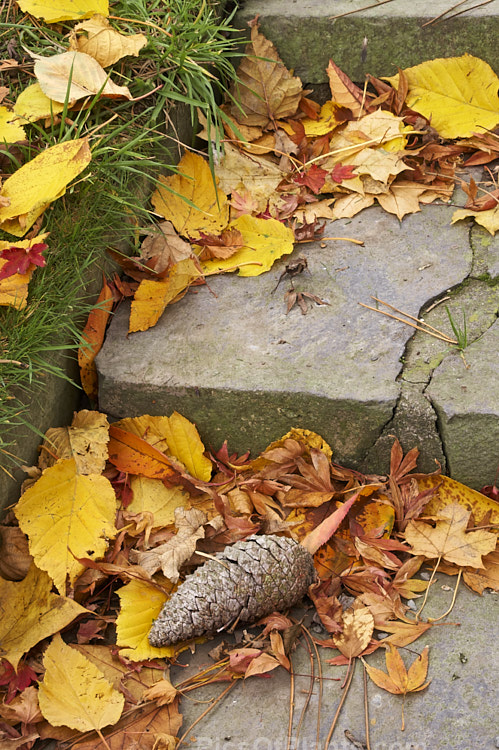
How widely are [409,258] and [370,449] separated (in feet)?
2.03

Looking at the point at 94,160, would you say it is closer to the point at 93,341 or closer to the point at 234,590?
the point at 93,341

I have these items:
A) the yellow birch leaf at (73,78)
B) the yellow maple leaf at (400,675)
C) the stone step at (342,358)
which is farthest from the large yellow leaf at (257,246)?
the yellow maple leaf at (400,675)

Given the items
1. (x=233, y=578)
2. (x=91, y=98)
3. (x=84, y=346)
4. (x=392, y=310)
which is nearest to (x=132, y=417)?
(x=84, y=346)

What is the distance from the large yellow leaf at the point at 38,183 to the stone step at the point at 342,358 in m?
0.43

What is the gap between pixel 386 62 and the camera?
2377mm

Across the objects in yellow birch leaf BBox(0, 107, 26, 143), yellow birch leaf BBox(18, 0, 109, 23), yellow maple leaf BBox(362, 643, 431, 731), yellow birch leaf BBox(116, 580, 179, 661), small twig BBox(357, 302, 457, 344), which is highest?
yellow birch leaf BBox(18, 0, 109, 23)

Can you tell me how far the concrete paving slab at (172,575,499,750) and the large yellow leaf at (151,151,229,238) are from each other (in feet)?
4.04

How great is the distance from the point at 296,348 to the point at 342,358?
0.13 meters

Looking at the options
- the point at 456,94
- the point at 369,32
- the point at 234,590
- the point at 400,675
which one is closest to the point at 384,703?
the point at 400,675

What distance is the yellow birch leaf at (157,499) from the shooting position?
1.72 m

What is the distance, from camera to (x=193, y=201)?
83.4 inches

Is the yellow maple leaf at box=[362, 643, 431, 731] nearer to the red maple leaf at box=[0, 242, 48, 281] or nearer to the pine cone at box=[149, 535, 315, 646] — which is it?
the pine cone at box=[149, 535, 315, 646]

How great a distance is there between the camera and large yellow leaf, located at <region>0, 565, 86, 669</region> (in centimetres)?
147

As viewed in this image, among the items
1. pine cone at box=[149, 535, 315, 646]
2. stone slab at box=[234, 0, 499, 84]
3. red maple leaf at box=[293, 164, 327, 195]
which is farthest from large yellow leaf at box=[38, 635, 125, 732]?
stone slab at box=[234, 0, 499, 84]
